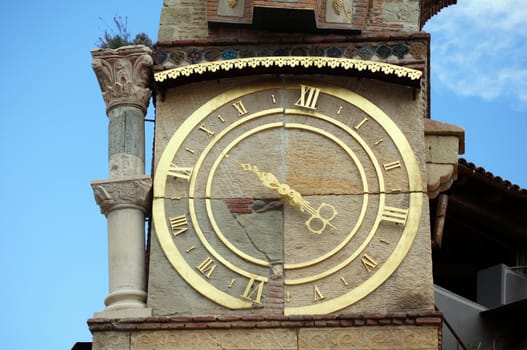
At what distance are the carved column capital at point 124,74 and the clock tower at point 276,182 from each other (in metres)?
0.02

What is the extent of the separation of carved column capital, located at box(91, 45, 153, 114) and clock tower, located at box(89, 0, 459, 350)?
21 millimetres

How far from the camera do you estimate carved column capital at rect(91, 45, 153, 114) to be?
61.6ft

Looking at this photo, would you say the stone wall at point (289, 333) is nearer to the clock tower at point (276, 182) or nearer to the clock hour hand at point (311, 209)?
the clock tower at point (276, 182)

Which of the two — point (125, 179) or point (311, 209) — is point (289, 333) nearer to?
point (311, 209)

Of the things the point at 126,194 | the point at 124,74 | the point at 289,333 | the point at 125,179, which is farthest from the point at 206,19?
the point at 289,333

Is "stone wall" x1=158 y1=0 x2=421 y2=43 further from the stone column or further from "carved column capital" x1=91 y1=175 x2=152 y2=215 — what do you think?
"carved column capital" x1=91 y1=175 x2=152 y2=215

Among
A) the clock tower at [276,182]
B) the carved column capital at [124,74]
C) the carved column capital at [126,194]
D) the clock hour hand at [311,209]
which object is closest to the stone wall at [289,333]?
the clock tower at [276,182]

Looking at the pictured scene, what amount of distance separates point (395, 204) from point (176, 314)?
246cm

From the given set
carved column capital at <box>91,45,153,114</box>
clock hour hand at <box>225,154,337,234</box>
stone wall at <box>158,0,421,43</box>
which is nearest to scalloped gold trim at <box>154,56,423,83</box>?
carved column capital at <box>91,45,153,114</box>

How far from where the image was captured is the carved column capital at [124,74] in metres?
18.8

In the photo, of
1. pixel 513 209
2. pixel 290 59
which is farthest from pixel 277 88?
pixel 513 209

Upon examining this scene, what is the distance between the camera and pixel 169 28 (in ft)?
63.3

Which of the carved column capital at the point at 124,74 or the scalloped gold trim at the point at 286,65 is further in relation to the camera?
the carved column capital at the point at 124,74

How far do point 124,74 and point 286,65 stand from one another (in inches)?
67.1
